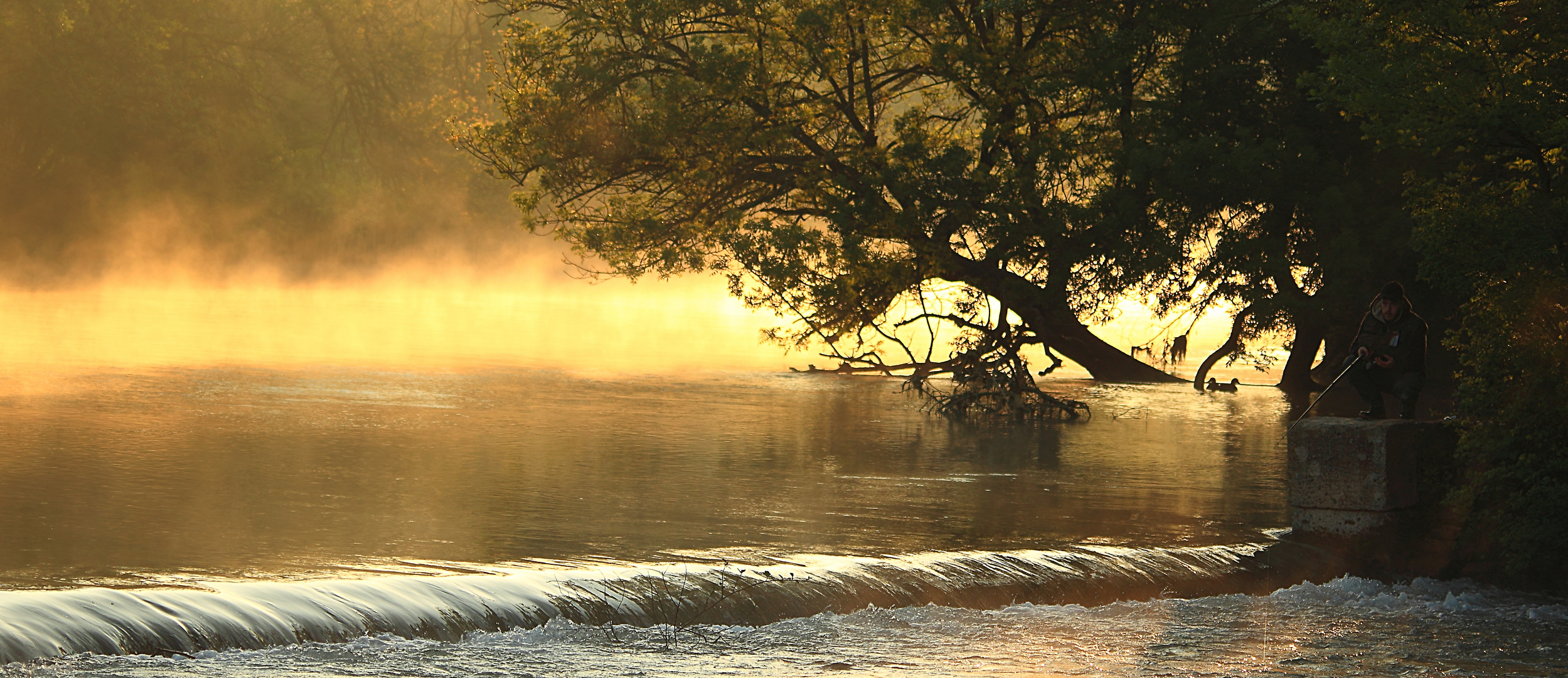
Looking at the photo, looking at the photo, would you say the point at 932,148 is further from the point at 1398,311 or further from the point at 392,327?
the point at 392,327

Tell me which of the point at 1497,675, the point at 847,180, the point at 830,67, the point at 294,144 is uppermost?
the point at 294,144

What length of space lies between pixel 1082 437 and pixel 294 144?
48.0 metres

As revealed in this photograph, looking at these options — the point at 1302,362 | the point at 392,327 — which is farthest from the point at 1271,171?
the point at 392,327

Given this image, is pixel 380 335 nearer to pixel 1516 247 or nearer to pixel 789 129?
pixel 789 129

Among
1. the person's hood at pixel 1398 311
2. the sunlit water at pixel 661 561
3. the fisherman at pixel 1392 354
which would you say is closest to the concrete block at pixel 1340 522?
the sunlit water at pixel 661 561

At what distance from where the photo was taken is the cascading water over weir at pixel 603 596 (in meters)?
8.95

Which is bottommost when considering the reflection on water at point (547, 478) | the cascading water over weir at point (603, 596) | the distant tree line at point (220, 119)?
the cascading water over weir at point (603, 596)

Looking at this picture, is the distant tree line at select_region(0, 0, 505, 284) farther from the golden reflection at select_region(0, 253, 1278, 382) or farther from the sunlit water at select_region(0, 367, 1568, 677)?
the sunlit water at select_region(0, 367, 1568, 677)

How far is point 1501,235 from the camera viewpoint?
11930 millimetres

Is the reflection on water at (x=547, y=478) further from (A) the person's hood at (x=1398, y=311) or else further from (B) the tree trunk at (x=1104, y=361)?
(B) the tree trunk at (x=1104, y=361)

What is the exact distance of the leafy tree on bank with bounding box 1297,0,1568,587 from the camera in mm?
11570

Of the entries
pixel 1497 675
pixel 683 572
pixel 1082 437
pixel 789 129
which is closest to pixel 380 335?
pixel 789 129

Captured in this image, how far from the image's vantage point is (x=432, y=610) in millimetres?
9633

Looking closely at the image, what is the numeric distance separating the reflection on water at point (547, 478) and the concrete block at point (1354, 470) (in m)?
0.70
